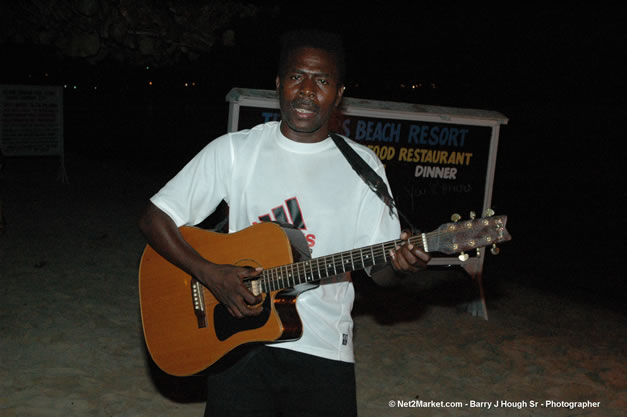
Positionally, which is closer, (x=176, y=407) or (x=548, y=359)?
(x=176, y=407)

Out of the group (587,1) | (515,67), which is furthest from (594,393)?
(515,67)

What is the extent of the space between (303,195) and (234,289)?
0.46 m

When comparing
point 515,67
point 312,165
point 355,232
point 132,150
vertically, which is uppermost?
point 515,67

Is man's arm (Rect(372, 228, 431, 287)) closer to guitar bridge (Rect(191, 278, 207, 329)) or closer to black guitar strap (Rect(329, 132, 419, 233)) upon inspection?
black guitar strap (Rect(329, 132, 419, 233))

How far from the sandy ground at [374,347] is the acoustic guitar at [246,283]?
1636 millimetres

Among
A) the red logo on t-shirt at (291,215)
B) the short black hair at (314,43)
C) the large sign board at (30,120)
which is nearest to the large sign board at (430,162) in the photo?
the short black hair at (314,43)

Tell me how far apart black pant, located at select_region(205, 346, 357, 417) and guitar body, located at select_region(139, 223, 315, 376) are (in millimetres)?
102

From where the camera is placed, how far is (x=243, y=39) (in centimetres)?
920

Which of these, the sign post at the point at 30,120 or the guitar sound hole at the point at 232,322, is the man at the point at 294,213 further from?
the sign post at the point at 30,120

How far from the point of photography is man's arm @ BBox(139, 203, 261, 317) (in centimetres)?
208

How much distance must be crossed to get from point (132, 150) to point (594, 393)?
16464mm

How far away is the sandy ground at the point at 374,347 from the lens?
3.89 metres

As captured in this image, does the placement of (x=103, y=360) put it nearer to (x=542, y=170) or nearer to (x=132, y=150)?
(x=542, y=170)

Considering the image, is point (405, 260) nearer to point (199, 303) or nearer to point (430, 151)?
point (199, 303)
